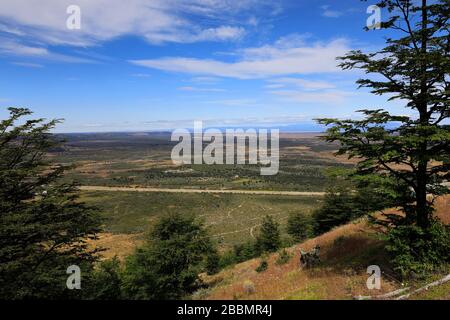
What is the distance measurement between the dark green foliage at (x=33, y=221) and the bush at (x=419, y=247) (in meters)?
14.5

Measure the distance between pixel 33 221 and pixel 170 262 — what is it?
32.6 feet

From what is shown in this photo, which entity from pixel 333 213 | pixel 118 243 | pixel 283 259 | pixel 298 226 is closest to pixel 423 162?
pixel 283 259

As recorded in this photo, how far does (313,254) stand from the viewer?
49.6 ft

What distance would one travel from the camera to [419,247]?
34.7ft

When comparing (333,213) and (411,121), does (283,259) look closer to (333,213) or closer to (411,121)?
(411,121)

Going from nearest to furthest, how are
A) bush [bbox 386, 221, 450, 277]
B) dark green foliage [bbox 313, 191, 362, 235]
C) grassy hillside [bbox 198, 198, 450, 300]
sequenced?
bush [bbox 386, 221, 450, 277]
grassy hillside [bbox 198, 198, 450, 300]
dark green foliage [bbox 313, 191, 362, 235]

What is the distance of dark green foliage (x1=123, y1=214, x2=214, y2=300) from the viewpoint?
73.9 ft

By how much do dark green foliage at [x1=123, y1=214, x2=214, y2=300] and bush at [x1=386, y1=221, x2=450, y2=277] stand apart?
1541cm

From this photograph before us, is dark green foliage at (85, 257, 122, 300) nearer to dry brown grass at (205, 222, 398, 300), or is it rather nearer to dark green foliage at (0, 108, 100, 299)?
dark green foliage at (0, 108, 100, 299)

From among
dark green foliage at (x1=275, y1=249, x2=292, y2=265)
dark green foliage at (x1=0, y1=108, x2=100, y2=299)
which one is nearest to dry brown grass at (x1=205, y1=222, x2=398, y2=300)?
dark green foliage at (x1=275, y1=249, x2=292, y2=265)

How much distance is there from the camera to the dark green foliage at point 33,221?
13.9m
